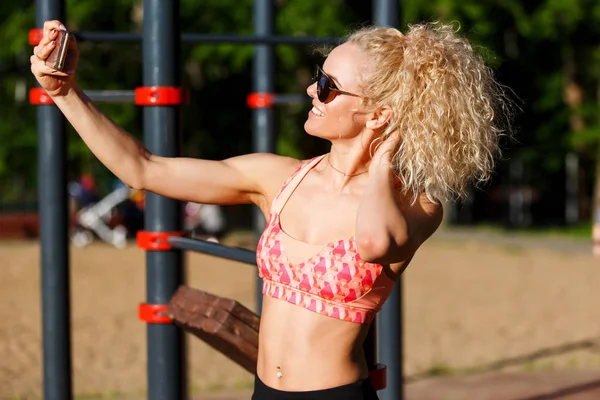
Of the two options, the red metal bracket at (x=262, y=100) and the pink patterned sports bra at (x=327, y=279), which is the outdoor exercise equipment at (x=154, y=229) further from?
the red metal bracket at (x=262, y=100)

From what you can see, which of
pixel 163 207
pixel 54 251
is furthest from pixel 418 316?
pixel 163 207

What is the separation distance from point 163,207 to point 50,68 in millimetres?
806

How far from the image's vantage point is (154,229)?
2875mm

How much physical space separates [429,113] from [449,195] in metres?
0.22

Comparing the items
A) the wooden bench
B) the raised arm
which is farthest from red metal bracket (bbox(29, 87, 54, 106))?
the raised arm

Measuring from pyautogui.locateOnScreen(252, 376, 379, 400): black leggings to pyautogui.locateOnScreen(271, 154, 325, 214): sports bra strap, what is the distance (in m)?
0.36

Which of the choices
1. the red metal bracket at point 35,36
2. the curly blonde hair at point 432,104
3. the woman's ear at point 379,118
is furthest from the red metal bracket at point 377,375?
the red metal bracket at point 35,36

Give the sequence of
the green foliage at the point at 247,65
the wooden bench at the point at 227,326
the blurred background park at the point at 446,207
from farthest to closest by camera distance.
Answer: the green foliage at the point at 247,65 < the blurred background park at the point at 446,207 < the wooden bench at the point at 227,326

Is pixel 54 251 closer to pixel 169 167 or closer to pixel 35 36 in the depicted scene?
pixel 35 36

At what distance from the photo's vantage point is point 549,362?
6.23 m

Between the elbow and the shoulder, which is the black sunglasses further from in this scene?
the elbow

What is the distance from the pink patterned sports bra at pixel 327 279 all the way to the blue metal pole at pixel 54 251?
1.40 m

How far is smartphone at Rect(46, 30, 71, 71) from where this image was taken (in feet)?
6.94

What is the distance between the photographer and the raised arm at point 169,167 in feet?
7.20
